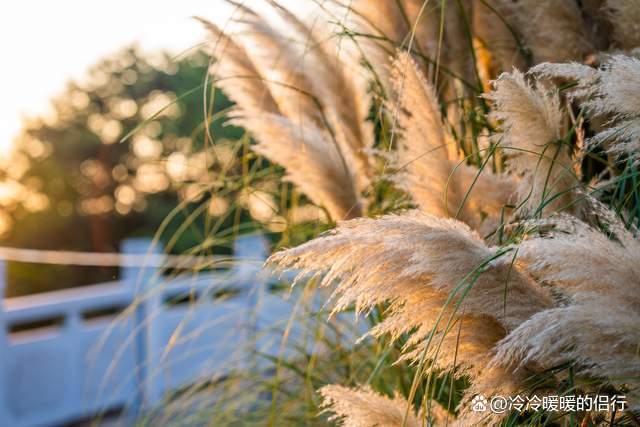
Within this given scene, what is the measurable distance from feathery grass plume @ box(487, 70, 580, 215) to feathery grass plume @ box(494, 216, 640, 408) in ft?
0.72

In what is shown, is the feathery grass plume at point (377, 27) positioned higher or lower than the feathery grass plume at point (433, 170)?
higher

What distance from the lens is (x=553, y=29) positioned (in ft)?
5.42

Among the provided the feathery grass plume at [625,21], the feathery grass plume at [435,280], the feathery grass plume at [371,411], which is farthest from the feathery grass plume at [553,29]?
the feathery grass plume at [371,411]

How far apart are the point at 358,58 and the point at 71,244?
12926 mm

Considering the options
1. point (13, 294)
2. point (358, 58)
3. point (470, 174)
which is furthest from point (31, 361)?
point (13, 294)

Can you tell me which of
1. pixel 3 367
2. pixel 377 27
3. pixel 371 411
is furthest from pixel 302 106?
pixel 3 367

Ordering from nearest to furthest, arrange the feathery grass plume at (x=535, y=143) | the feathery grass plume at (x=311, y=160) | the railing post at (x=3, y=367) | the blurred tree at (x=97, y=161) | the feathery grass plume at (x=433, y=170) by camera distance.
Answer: the feathery grass plume at (x=535, y=143)
the feathery grass plume at (x=433, y=170)
the feathery grass plume at (x=311, y=160)
the railing post at (x=3, y=367)
the blurred tree at (x=97, y=161)

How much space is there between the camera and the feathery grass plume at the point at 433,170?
56.9 inches

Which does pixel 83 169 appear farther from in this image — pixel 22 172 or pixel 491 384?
pixel 491 384

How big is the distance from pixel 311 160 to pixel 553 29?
49 cm

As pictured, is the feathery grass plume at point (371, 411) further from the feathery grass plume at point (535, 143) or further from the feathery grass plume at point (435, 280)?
the feathery grass plume at point (535, 143)

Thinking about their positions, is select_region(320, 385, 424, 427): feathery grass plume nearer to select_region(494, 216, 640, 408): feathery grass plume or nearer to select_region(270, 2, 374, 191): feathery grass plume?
select_region(494, 216, 640, 408): feathery grass plume

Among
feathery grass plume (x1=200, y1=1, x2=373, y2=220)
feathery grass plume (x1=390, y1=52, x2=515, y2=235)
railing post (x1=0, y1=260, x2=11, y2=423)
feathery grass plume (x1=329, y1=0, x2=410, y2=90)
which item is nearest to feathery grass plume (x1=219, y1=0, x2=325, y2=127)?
feathery grass plume (x1=200, y1=1, x2=373, y2=220)

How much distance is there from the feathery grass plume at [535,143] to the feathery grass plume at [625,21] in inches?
12.5
